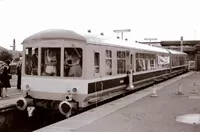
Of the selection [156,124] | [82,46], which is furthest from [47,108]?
[156,124]

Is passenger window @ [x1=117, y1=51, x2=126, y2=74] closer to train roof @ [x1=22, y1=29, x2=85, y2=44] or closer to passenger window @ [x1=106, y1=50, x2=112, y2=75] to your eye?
passenger window @ [x1=106, y1=50, x2=112, y2=75]

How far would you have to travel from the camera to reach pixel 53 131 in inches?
296

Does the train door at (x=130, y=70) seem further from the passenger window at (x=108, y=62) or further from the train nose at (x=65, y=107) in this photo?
the train nose at (x=65, y=107)

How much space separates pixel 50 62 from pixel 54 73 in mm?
424

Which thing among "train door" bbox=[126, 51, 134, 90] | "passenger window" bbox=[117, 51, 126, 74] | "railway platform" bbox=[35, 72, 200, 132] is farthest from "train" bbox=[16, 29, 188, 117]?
"train door" bbox=[126, 51, 134, 90]

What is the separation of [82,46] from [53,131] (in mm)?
3505

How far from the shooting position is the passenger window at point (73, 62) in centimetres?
1030

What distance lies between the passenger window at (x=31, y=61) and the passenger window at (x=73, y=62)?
1188 mm

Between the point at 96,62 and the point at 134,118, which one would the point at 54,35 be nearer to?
the point at 96,62

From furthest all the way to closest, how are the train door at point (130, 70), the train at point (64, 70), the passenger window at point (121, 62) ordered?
the train door at point (130, 70)
the passenger window at point (121, 62)
the train at point (64, 70)

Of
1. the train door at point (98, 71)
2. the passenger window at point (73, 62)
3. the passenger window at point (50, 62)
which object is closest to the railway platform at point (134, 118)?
the train door at point (98, 71)

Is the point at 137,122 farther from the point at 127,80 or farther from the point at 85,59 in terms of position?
the point at 127,80

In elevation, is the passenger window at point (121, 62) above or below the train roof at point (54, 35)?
below

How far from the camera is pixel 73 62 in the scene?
10359 millimetres
